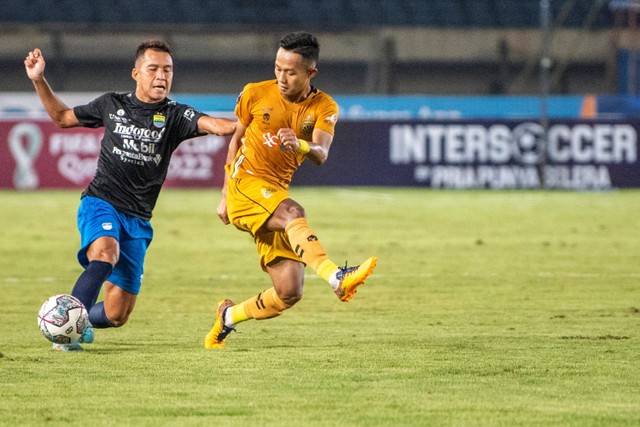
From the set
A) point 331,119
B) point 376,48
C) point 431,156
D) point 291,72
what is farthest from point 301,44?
point 376,48

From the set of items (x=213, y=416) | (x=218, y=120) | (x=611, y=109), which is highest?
(x=611, y=109)

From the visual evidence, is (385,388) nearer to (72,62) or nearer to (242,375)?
(242,375)

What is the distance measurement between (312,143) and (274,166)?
514 millimetres

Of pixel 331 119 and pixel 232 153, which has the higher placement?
pixel 331 119

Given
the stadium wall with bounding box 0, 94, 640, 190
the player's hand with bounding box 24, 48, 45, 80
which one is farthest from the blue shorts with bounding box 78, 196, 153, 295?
the stadium wall with bounding box 0, 94, 640, 190

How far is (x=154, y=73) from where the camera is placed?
859 centimetres

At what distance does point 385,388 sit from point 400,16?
3575cm

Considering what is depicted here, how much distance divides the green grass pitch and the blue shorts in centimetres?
46

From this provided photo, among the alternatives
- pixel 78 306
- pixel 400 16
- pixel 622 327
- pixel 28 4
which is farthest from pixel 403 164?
pixel 78 306

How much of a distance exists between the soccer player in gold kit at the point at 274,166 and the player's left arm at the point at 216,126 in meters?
0.07

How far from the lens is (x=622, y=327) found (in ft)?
31.2

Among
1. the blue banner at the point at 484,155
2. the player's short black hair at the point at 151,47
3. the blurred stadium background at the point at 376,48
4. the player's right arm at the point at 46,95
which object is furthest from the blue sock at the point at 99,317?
the blurred stadium background at the point at 376,48

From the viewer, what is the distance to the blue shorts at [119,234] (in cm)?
827

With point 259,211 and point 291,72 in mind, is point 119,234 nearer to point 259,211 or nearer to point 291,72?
point 259,211
